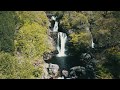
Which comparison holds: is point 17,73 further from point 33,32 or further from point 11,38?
point 33,32

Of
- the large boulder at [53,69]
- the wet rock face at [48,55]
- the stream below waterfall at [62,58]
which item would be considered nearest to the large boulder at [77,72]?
the stream below waterfall at [62,58]

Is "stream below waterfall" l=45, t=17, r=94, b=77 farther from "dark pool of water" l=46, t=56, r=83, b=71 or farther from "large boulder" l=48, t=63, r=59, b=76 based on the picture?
"large boulder" l=48, t=63, r=59, b=76

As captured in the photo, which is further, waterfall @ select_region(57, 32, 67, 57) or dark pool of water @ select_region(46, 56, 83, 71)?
waterfall @ select_region(57, 32, 67, 57)

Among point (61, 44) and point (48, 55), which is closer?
point (48, 55)

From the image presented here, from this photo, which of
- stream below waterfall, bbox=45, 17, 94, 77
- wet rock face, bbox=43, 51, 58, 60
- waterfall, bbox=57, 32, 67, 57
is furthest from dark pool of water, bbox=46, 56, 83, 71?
waterfall, bbox=57, 32, 67, 57

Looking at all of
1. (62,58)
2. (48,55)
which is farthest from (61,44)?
(48,55)

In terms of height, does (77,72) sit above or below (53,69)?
below

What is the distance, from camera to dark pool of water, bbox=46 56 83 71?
1396 centimetres

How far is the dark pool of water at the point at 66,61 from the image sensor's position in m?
14.0

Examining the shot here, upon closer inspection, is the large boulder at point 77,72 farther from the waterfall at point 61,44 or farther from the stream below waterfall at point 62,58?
the waterfall at point 61,44

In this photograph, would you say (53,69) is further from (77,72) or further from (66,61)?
(66,61)

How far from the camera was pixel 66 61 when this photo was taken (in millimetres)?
14531
